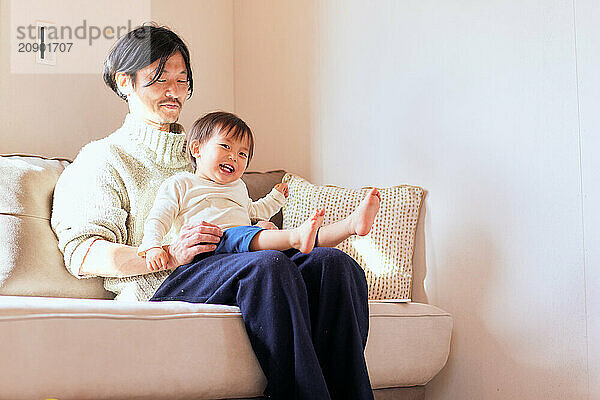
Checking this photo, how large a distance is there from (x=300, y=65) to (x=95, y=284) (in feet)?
3.47

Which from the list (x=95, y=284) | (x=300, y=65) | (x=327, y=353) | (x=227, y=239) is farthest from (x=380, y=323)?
(x=300, y=65)

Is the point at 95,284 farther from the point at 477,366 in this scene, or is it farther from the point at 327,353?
the point at 477,366

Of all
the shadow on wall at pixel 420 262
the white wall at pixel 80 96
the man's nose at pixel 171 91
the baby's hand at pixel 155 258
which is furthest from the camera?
the white wall at pixel 80 96

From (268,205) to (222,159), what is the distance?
241 millimetres

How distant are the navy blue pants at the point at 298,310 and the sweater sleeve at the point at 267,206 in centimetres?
35

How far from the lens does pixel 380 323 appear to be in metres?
1.69

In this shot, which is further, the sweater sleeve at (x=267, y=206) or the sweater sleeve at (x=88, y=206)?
the sweater sleeve at (x=267, y=206)

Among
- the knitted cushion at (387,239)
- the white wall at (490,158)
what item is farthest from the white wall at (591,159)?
the knitted cushion at (387,239)

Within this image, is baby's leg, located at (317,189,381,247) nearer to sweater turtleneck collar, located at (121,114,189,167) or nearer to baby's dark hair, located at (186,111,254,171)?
baby's dark hair, located at (186,111,254,171)

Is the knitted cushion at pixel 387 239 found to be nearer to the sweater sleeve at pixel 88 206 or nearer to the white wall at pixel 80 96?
the sweater sleeve at pixel 88 206

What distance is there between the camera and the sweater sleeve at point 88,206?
167 centimetres

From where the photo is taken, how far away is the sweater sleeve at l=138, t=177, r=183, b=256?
1584mm

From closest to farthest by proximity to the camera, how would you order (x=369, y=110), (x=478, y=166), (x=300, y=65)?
(x=478, y=166) → (x=369, y=110) → (x=300, y=65)

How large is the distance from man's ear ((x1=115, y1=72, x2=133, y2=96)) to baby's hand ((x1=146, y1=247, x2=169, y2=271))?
1.78 ft
